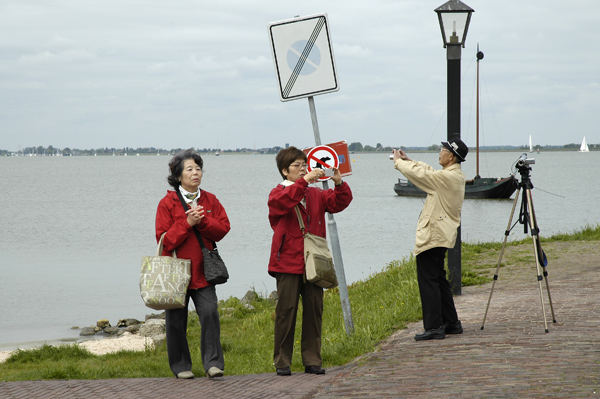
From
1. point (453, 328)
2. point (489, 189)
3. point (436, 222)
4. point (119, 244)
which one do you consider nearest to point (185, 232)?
point (436, 222)

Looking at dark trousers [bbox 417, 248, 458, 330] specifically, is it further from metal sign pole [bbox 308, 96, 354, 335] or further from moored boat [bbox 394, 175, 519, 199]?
moored boat [bbox 394, 175, 519, 199]

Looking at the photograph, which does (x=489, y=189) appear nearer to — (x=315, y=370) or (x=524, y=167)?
(x=524, y=167)

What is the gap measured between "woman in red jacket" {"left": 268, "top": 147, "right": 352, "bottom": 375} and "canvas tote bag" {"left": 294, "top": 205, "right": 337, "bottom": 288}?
0.06 m

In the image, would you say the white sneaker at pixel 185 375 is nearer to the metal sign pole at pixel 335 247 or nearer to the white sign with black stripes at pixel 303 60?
the metal sign pole at pixel 335 247

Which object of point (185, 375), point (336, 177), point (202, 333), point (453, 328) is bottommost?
point (453, 328)

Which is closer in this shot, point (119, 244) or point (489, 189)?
point (119, 244)

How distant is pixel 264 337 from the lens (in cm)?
1130

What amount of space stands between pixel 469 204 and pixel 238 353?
5108 cm

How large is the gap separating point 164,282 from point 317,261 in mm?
1218

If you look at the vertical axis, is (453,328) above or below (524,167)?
below

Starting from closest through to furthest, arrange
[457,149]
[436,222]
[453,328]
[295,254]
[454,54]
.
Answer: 1. [295,254]
2. [436,222]
3. [457,149]
4. [453,328]
5. [454,54]

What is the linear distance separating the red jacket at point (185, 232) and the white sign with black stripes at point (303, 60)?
63.8 inches

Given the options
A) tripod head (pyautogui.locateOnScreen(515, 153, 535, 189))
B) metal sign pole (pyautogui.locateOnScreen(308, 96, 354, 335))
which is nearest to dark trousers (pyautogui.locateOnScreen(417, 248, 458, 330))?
metal sign pole (pyautogui.locateOnScreen(308, 96, 354, 335))

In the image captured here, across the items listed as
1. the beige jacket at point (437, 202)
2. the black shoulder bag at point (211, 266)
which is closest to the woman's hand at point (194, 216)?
the black shoulder bag at point (211, 266)
